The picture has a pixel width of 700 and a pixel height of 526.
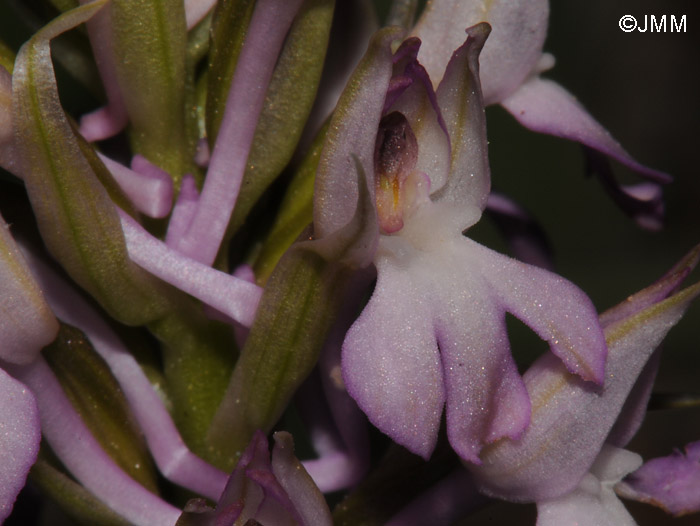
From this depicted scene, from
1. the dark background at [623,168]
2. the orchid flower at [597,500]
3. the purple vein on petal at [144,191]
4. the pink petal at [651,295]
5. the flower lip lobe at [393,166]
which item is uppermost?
the flower lip lobe at [393,166]

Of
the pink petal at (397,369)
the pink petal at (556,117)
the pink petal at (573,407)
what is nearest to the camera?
the pink petal at (397,369)

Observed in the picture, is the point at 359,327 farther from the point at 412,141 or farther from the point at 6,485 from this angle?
the point at 6,485

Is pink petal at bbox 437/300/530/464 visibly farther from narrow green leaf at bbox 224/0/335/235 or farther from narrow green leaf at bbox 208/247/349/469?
narrow green leaf at bbox 224/0/335/235

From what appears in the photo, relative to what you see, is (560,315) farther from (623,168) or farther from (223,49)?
(623,168)

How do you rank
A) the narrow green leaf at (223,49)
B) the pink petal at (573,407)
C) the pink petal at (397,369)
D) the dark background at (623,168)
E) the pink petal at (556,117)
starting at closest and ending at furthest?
the pink petal at (397,369), the pink petal at (573,407), the narrow green leaf at (223,49), the pink petal at (556,117), the dark background at (623,168)

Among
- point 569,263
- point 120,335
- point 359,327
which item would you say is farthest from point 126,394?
point 569,263

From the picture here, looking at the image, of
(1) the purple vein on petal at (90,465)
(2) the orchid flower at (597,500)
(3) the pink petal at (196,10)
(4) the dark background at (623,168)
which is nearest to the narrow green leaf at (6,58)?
(3) the pink petal at (196,10)

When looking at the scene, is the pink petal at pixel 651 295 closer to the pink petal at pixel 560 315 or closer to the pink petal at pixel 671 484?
the pink petal at pixel 560 315

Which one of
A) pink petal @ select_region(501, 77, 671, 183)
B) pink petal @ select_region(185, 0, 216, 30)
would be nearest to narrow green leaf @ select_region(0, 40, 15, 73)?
pink petal @ select_region(185, 0, 216, 30)
